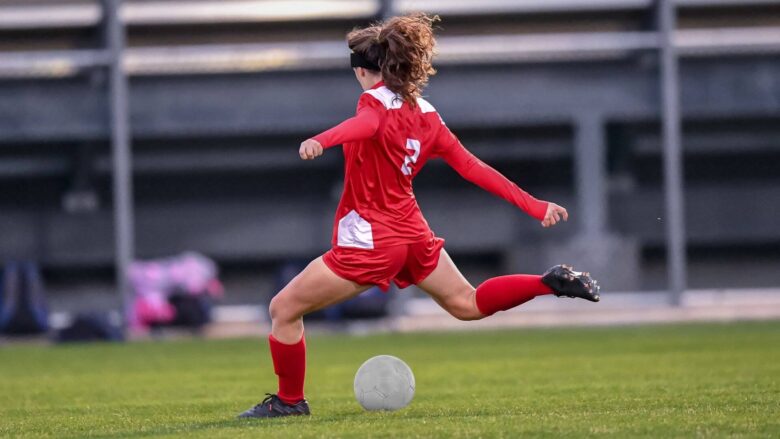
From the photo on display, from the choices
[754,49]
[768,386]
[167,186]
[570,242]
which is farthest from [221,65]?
[768,386]

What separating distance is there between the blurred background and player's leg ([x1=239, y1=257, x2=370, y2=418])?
10440mm

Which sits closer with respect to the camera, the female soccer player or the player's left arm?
the female soccer player

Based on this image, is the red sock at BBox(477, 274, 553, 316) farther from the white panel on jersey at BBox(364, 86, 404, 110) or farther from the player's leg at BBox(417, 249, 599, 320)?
the white panel on jersey at BBox(364, 86, 404, 110)

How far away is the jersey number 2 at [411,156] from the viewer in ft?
20.0

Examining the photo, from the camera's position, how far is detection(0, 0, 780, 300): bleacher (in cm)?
1800

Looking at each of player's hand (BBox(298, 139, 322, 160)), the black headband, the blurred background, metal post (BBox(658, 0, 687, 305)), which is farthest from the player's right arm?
metal post (BBox(658, 0, 687, 305))

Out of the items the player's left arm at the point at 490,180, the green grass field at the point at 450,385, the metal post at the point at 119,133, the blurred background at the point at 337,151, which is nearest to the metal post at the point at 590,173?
the blurred background at the point at 337,151

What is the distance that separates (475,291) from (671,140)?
12822 mm

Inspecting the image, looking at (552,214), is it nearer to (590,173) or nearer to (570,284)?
(570,284)

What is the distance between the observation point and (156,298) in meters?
17.1

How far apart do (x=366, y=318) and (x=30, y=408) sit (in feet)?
30.3

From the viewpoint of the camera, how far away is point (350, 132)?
5699 mm

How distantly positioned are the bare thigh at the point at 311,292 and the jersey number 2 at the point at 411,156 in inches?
22.4

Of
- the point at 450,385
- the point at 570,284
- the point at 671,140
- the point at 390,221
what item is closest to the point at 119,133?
the point at 671,140
